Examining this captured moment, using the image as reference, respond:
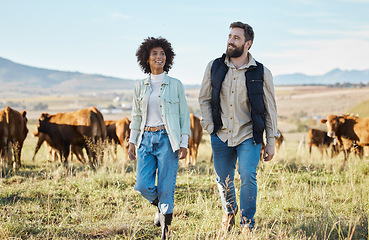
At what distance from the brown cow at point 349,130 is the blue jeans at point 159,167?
10010 millimetres

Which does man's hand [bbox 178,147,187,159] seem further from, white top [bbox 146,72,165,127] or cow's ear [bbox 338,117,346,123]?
cow's ear [bbox 338,117,346,123]

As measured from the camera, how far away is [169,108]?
493cm

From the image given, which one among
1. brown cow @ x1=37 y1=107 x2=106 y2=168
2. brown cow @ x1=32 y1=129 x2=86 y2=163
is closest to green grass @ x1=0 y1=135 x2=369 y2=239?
brown cow @ x1=37 y1=107 x2=106 y2=168

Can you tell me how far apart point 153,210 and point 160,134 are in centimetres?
191

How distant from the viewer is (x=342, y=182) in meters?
8.23

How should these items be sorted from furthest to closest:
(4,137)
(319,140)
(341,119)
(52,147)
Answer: (319,140) → (52,147) → (341,119) → (4,137)

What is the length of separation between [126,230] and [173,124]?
1.54 metres

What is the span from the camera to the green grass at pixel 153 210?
4988mm

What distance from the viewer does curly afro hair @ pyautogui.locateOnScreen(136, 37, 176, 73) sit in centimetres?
532

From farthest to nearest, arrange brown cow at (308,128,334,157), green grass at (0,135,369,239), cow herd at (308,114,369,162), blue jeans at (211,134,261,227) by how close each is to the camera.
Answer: brown cow at (308,128,334,157), cow herd at (308,114,369,162), green grass at (0,135,369,239), blue jeans at (211,134,261,227)

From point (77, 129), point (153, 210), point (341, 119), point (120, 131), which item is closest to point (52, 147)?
point (120, 131)

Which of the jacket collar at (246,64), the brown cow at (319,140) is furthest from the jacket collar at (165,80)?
the brown cow at (319,140)

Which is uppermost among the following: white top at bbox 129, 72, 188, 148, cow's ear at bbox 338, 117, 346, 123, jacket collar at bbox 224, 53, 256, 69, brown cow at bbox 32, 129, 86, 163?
jacket collar at bbox 224, 53, 256, 69

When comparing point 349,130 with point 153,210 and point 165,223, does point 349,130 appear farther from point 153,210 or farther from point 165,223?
point 165,223
